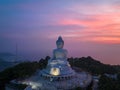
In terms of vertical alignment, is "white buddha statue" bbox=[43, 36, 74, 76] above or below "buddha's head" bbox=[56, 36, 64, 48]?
below

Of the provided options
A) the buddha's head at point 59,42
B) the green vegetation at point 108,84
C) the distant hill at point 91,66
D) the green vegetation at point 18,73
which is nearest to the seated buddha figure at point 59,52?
the buddha's head at point 59,42

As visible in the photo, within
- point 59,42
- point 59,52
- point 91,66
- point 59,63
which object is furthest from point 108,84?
point 91,66

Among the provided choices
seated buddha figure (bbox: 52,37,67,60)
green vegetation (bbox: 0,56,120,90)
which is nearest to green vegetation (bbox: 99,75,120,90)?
green vegetation (bbox: 0,56,120,90)

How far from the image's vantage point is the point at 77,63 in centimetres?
4325

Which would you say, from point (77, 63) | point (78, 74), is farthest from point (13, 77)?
point (77, 63)

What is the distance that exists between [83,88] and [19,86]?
7131 mm

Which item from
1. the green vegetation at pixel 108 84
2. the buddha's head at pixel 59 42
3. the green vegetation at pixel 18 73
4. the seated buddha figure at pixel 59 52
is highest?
the buddha's head at pixel 59 42

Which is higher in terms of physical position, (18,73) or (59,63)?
(59,63)

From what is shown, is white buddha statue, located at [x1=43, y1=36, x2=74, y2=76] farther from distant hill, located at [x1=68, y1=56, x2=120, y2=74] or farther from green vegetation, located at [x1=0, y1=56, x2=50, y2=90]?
distant hill, located at [x1=68, y1=56, x2=120, y2=74]

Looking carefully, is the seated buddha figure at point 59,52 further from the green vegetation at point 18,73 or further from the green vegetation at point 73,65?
the green vegetation at point 73,65

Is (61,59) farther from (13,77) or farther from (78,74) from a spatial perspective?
(13,77)

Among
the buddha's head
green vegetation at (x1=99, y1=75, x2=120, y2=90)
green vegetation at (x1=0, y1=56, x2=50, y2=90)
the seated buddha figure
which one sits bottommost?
green vegetation at (x1=99, y1=75, x2=120, y2=90)

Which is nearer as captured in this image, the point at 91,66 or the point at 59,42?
the point at 59,42

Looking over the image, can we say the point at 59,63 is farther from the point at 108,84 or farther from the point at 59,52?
the point at 108,84
